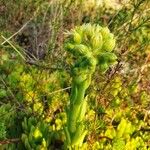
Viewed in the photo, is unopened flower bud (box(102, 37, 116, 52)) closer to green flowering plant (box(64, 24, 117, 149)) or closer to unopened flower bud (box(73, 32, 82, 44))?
green flowering plant (box(64, 24, 117, 149))

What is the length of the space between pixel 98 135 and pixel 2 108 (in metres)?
0.66

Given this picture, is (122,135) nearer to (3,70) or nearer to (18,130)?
(18,130)

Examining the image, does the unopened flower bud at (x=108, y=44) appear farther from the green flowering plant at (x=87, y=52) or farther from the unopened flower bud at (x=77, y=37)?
the unopened flower bud at (x=77, y=37)

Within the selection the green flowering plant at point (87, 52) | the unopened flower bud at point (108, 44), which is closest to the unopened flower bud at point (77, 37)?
the green flowering plant at point (87, 52)

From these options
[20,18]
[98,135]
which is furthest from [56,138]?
[20,18]

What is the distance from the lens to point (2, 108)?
2902 millimetres

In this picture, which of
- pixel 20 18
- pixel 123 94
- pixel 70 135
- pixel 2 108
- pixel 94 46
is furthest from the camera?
pixel 20 18

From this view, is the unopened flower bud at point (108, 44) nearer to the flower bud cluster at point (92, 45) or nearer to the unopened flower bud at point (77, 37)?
the flower bud cluster at point (92, 45)

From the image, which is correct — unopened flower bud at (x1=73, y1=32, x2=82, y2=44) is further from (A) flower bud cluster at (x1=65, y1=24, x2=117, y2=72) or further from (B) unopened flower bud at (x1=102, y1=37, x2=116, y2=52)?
(B) unopened flower bud at (x1=102, y1=37, x2=116, y2=52)

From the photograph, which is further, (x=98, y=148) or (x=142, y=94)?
(x=142, y=94)

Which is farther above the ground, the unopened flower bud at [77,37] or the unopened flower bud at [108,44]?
the unopened flower bud at [77,37]

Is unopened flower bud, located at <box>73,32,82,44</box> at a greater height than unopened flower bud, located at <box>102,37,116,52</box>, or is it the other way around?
unopened flower bud, located at <box>73,32,82,44</box>

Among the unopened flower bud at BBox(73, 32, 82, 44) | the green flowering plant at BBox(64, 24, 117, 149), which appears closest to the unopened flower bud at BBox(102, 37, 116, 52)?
the green flowering plant at BBox(64, 24, 117, 149)

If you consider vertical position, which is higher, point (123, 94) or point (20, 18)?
point (20, 18)
